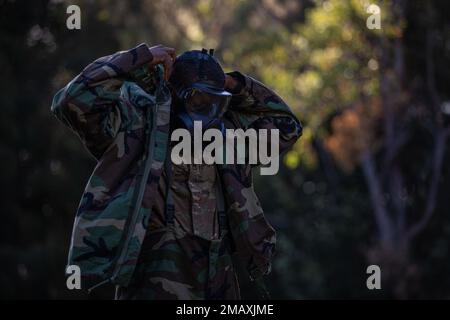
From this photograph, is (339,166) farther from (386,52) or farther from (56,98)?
(56,98)

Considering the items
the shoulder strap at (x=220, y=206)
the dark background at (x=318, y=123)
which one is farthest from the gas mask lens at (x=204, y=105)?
the dark background at (x=318, y=123)

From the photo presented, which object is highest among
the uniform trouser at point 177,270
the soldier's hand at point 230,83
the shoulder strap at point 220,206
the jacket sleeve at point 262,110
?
the soldier's hand at point 230,83

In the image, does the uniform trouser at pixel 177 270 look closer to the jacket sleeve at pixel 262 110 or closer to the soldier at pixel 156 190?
the soldier at pixel 156 190

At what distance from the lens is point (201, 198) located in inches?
211

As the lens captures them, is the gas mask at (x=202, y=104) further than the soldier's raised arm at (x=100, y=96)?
Yes

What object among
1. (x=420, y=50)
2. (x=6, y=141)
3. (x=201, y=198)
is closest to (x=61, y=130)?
(x=6, y=141)

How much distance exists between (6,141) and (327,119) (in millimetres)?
6517

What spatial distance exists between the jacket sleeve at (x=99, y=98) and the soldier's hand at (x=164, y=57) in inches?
1.8

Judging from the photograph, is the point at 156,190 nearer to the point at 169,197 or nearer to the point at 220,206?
the point at 169,197

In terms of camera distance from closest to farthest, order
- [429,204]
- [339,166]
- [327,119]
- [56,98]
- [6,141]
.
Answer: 1. [56,98]
2. [6,141]
3. [429,204]
4. [327,119]
5. [339,166]

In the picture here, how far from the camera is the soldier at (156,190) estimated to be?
5.07 meters

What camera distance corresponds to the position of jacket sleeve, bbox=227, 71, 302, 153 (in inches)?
224

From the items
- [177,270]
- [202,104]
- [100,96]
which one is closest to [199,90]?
[202,104]

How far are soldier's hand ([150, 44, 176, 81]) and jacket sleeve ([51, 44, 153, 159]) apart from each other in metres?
0.05
